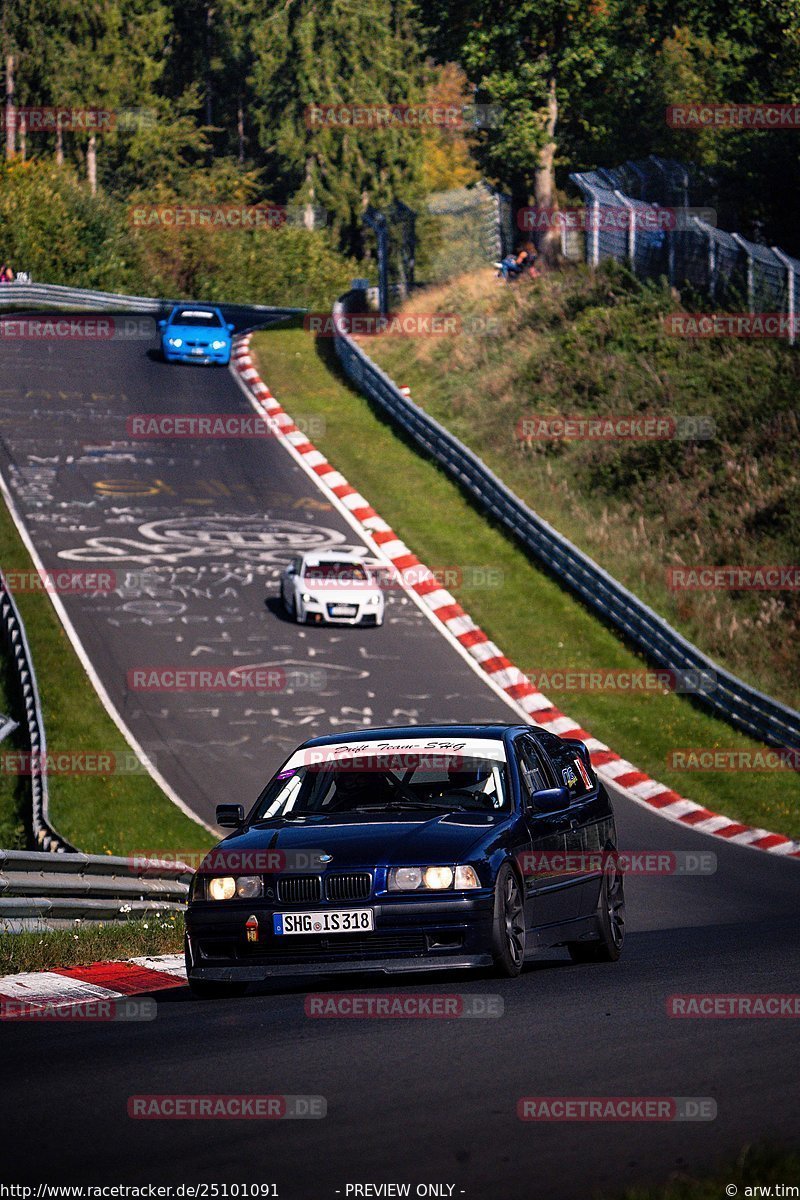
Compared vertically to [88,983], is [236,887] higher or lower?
higher

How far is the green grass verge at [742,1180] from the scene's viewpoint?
4.88 m

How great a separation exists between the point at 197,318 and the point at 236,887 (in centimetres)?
3815

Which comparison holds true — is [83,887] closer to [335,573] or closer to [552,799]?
[552,799]

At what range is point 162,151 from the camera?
92.4 metres

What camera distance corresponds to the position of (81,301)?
2248 inches

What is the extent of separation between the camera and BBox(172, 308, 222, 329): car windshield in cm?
4550

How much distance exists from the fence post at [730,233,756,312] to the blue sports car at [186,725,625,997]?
27.6 m

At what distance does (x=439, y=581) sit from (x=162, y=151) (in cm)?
6792

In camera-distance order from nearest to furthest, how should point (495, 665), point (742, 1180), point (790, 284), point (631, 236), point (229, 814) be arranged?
1. point (742, 1180)
2. point (229, 814)
3. point (495, 665)
4. point (790, 284)
5. point (631, 236)

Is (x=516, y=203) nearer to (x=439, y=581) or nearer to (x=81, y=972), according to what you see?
(x=439, y=581)

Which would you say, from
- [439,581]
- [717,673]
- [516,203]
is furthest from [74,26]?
[717,673]

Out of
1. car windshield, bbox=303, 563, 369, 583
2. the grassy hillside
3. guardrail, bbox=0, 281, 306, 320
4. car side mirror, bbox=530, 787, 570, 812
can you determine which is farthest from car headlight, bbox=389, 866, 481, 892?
guardrail, bbox=0, 281, 306, 320

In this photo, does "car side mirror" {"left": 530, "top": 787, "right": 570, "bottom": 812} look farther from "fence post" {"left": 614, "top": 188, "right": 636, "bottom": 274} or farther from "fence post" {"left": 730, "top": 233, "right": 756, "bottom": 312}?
"fence post" {"left": 614, "top": 188, "right": 636, "bottom": 274}

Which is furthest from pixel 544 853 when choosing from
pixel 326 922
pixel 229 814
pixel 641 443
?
pixel 641 443
